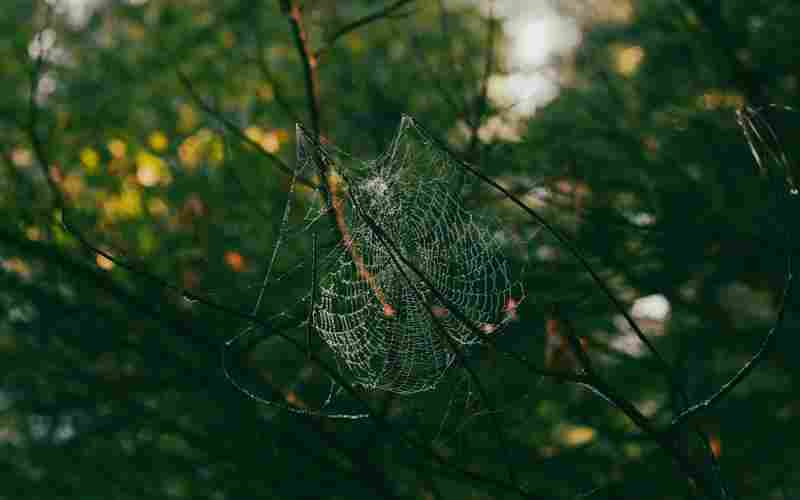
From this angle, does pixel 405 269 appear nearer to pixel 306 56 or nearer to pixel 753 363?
pixel 306 56

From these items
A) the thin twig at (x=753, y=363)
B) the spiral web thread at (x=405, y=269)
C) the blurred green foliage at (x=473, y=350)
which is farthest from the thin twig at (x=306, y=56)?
the thin twig at (x=753, y=363)

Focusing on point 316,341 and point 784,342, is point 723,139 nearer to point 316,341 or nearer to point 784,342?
point 784,342

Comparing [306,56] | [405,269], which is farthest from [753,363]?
[405,269]

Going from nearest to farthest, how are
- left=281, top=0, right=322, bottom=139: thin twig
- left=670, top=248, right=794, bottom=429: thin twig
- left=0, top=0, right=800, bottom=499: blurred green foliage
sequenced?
left=670, top=248, right=794, bottom=429: thin twig
left=281, top=0, right=322, bottom=139: thin twig
left=0, top=0, right=800, bottom=499: blurred green foliage

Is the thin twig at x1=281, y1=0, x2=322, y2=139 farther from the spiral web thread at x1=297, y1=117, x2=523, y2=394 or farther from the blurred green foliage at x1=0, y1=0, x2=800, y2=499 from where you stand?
the blurred green foliage at x1=0, y1=0, x2=800, y2=499

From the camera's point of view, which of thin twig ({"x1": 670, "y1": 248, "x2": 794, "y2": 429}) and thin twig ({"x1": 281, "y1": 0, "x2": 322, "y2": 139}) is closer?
thin twig ({"x1": 670, "y1": 248, "x2": 794, "y2": 429})

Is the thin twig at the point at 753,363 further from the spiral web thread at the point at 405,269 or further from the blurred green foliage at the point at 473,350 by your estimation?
the blurred green foliage at the point at 473,350

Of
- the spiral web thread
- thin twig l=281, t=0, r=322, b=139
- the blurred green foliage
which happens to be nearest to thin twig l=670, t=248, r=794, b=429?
the spiral web thread

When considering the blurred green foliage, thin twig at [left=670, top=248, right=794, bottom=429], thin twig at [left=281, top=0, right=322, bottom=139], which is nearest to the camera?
thin twig at [left=670, top=248, right=794, bottom=429]
